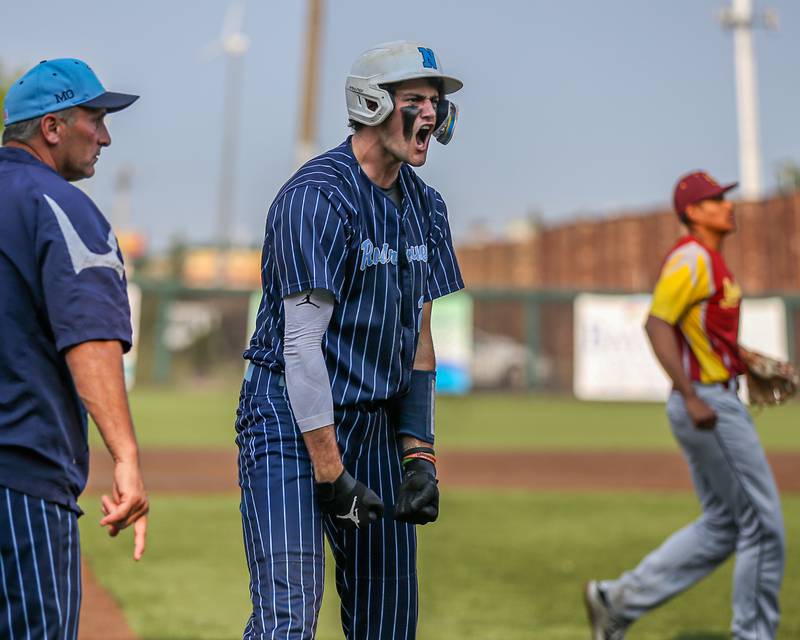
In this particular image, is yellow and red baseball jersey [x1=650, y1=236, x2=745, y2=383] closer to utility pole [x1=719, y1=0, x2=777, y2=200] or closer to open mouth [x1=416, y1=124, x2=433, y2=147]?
open mouth [x1=416, y1=124, x2=433, y2=147]

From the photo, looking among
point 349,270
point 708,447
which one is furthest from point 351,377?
point 708,447

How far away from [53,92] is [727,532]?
380 centimetres

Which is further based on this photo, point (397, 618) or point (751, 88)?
point (751, 88)

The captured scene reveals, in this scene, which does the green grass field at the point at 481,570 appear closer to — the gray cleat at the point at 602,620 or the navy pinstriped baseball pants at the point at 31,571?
the gray cleat at the point at 602,620

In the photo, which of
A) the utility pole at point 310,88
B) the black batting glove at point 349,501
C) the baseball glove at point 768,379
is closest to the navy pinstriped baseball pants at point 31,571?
the black batting glove at point 349,501

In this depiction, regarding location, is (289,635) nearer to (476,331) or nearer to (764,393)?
(764,393)

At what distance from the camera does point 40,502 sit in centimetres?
265

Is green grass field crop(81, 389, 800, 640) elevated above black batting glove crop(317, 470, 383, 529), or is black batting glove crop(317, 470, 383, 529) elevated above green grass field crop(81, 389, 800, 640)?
black batting glove crop(317, 470, 383, 529)

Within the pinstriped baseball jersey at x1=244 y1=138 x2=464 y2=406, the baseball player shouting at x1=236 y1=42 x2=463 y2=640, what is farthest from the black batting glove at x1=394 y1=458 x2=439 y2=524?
the pinstriped baseball jersey at x1=244 y1=138 x2=464 y2=406

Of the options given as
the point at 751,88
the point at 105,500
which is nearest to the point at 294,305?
the point at 105,500

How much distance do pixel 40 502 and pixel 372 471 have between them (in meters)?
1.11

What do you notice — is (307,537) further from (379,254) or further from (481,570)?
(481,570)

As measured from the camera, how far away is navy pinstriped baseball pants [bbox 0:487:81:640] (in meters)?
2.60

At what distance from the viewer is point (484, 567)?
7.71 meters
